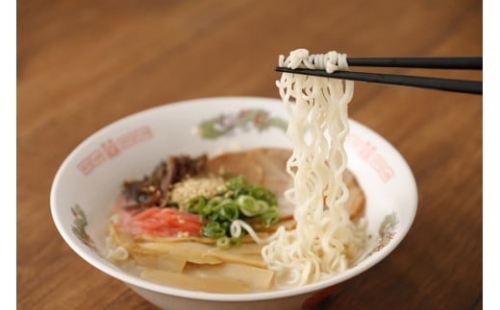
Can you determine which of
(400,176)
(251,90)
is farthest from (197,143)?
(400,176)

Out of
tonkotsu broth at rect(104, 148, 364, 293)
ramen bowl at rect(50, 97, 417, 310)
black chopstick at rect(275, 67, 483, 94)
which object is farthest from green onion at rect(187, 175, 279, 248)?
black chopstick at rect(275, 67, 483, 94)

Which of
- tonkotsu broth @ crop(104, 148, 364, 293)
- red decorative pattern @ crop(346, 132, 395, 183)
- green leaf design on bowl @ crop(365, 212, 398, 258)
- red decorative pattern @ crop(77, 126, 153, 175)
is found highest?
red decorative pattern @ crop(77, 126, 153, 175)

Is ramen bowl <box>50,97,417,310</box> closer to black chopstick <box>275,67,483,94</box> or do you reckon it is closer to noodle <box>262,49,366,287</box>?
noodle <box>262,49,366,287</box>

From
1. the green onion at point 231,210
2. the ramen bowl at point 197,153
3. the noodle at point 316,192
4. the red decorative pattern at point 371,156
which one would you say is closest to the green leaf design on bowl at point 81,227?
the ramen bowl at point 197,153

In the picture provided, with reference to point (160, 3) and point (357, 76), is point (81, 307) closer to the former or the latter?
point (357, 76)

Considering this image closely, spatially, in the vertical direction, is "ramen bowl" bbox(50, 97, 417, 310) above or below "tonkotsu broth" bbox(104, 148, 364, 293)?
above

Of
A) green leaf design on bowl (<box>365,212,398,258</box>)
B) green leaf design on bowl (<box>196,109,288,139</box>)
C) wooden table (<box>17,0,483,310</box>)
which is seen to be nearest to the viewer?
green leaf design on bowl (<box>365,212,398,258</box>)

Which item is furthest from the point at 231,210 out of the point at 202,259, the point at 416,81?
the point at 416,81
